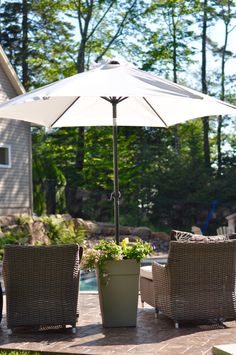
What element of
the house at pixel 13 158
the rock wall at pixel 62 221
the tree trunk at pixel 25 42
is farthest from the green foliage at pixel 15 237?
the tree trunk at pixel 25 42

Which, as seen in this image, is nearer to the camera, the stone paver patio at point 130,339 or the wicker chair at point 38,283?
the stone paver patio at point 130,339

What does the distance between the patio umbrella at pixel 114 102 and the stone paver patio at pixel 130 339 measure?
108cm

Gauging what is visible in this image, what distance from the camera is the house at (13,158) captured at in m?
17.1

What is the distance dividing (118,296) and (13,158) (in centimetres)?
1218

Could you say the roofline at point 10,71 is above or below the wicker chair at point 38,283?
above

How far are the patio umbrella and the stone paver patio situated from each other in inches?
42.5

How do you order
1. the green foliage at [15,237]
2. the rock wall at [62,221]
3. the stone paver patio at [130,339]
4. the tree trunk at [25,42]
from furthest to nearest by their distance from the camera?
the tree trunk at [25,42], the rock wall at [62,221], the green foliage at [15,237], the stone paver patio at [130,339]

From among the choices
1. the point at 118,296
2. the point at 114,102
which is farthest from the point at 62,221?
the point at 118,296

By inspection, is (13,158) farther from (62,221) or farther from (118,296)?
(118,296)

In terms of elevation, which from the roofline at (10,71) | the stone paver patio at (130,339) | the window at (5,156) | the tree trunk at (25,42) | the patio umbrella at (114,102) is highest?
the tree trunk at (25,42)

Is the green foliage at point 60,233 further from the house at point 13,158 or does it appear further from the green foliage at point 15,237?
the house at point 13,158

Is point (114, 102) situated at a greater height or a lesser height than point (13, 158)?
lesser

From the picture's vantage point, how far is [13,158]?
1758 cm

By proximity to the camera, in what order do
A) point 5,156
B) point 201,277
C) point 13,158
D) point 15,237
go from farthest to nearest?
point 13,158 < point 5,156 < point 15,237 < point 201,277
